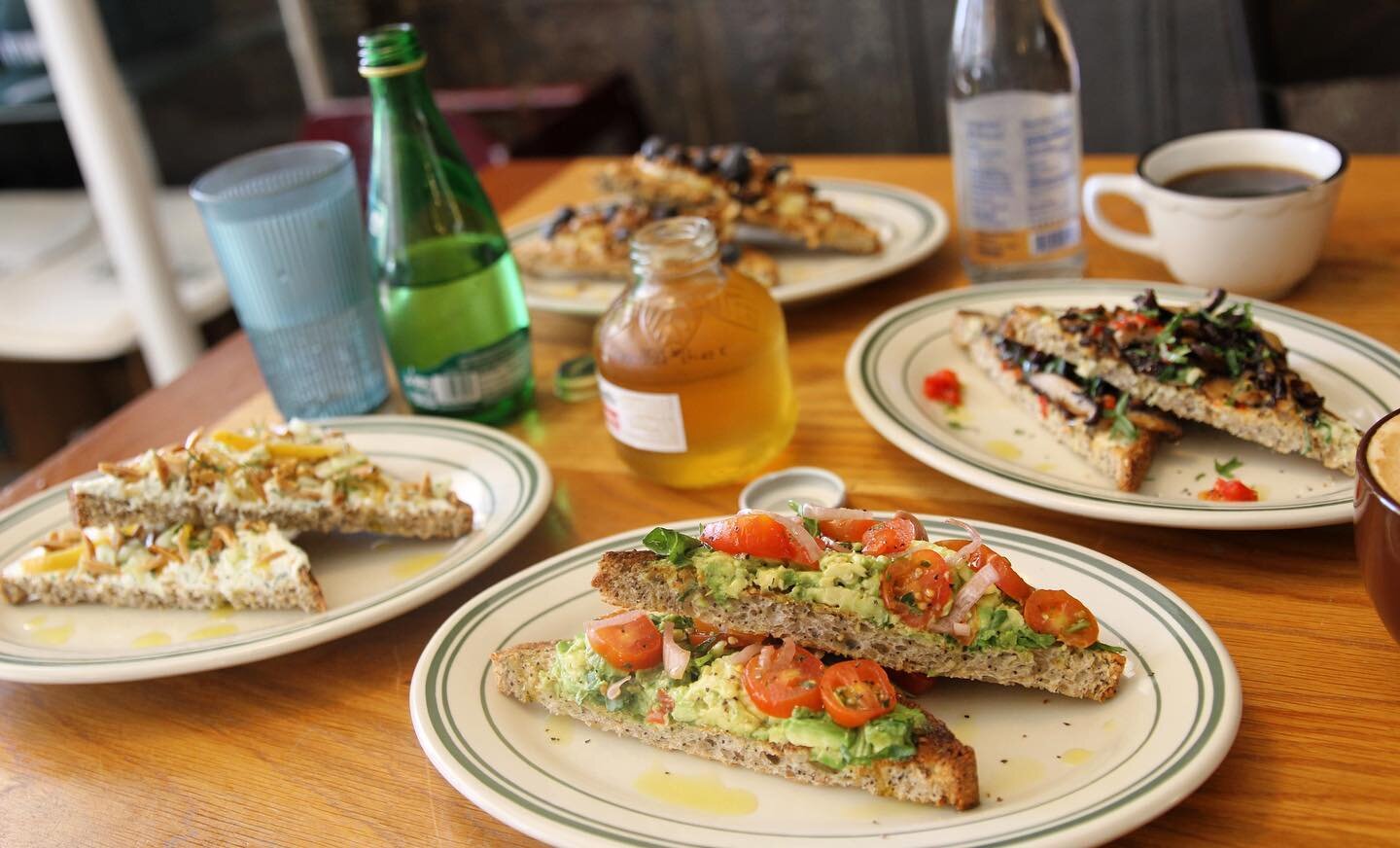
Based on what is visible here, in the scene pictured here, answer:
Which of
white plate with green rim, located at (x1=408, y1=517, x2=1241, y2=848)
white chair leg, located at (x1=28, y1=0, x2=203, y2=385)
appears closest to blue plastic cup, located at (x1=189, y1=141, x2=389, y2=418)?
white plate with green rim, located at (x1=408, y1=517, x2=1241, y2=848)

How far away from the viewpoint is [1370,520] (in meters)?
1.02

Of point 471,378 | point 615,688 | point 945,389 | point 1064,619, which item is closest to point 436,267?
point 471,378

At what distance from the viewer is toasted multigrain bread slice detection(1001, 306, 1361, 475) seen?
140 centimetres

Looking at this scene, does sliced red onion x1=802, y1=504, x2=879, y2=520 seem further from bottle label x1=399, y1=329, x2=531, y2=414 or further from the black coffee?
the black coffee

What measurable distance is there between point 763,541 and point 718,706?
0.16 meters

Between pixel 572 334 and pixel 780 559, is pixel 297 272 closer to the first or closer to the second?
pixel 572 334

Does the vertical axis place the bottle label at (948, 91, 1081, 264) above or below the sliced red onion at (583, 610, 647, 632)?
above

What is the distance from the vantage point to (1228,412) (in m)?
1.45

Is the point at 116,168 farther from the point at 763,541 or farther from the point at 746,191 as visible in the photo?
the point at 763,541

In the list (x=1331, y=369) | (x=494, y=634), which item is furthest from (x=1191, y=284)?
(x=494, y=634)

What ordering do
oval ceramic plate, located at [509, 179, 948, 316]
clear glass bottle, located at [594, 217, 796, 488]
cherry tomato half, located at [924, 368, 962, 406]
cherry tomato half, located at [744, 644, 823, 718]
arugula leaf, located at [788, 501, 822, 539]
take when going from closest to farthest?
cherry tomato half, located at [744, 644, 823, 718] < arugula leaf, located at [788, 501, 822, 539] < clear glass bottle, located at [594, 217, 796, 488] < cherry tomato half, located at [924, 368, 962, 406] < oval ceramic plate, located at [509, 179, 948, 316]

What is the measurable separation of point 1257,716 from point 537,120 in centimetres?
389

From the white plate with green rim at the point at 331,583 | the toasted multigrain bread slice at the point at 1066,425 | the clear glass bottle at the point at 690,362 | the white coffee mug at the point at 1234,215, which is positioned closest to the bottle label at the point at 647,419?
the clear glass bottle at the point at 690,362

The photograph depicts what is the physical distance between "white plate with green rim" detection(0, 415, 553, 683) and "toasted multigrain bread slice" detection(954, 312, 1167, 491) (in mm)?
664
